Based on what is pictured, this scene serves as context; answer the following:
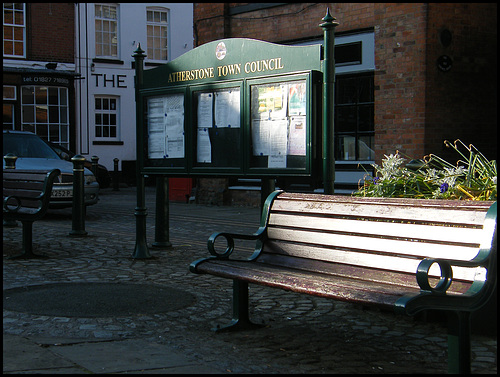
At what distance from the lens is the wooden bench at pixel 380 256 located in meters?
3.52

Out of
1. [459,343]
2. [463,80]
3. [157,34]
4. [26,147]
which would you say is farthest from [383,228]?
[157,34]

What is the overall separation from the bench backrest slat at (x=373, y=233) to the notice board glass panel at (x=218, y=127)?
2.06m

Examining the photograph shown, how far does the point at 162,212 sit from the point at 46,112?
18.8 m

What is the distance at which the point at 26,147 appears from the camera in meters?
14.4

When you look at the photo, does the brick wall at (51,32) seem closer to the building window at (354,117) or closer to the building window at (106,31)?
the building window at (106,31)

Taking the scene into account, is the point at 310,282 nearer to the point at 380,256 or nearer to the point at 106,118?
the point at 380,256

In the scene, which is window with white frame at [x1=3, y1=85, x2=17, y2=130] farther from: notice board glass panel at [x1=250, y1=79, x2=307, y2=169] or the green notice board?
notice board glass panel at [x1=250, y1=79, x2=307, y2=169]

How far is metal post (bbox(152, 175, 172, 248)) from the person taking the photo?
29.0 feet

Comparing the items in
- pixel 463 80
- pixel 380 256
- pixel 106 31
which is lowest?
pixel 380 256

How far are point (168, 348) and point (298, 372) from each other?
888 mm

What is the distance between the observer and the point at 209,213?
14297 millimetres

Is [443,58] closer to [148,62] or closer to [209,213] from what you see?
[209,213]

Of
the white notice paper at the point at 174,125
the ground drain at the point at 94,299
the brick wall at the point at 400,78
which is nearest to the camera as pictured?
the ground drain at the point at 94,299

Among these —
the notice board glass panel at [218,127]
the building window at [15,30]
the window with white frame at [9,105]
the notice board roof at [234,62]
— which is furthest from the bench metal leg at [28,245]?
the building window at [15,30]
